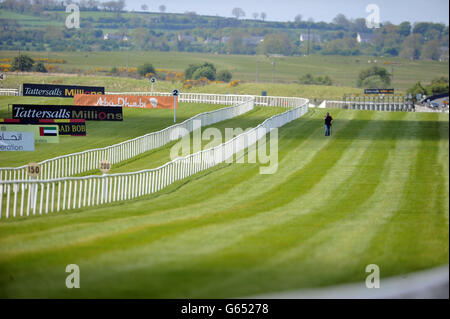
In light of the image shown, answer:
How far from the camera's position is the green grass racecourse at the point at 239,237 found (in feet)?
28.6

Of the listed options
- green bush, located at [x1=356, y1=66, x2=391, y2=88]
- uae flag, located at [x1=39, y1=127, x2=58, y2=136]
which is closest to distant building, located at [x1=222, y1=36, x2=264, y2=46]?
green bush, located at [x1=356, y1=66, x2=391, y2=88]

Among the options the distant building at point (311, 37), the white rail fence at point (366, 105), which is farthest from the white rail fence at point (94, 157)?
the distant building at point (311, 37)

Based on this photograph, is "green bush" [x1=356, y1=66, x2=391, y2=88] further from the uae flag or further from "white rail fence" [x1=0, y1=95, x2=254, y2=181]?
the uae flag

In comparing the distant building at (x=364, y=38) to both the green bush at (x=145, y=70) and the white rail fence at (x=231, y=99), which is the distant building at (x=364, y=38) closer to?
the green bush at (x=145, y=70)

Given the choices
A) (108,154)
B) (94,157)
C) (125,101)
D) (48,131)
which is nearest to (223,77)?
(125,101)

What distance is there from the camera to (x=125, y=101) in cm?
5325

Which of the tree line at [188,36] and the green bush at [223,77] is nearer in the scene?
the tree line at [188,36]

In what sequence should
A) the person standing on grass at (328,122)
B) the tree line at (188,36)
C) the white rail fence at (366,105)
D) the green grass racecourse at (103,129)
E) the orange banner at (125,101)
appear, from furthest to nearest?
the tree line at (188,36) < the white rail fence at (366,105) < the orange banner at (125,101) < the person standing on grass at (328,122) < the green grass racecourse at (103,129)

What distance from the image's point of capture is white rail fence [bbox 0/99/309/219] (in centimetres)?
1609

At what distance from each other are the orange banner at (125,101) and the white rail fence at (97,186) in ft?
69.1

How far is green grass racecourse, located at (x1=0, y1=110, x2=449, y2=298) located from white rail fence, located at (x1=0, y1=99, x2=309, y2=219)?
1.81 ft

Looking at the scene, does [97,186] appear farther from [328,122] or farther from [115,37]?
[115,37]

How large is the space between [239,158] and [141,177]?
9.16 meters
